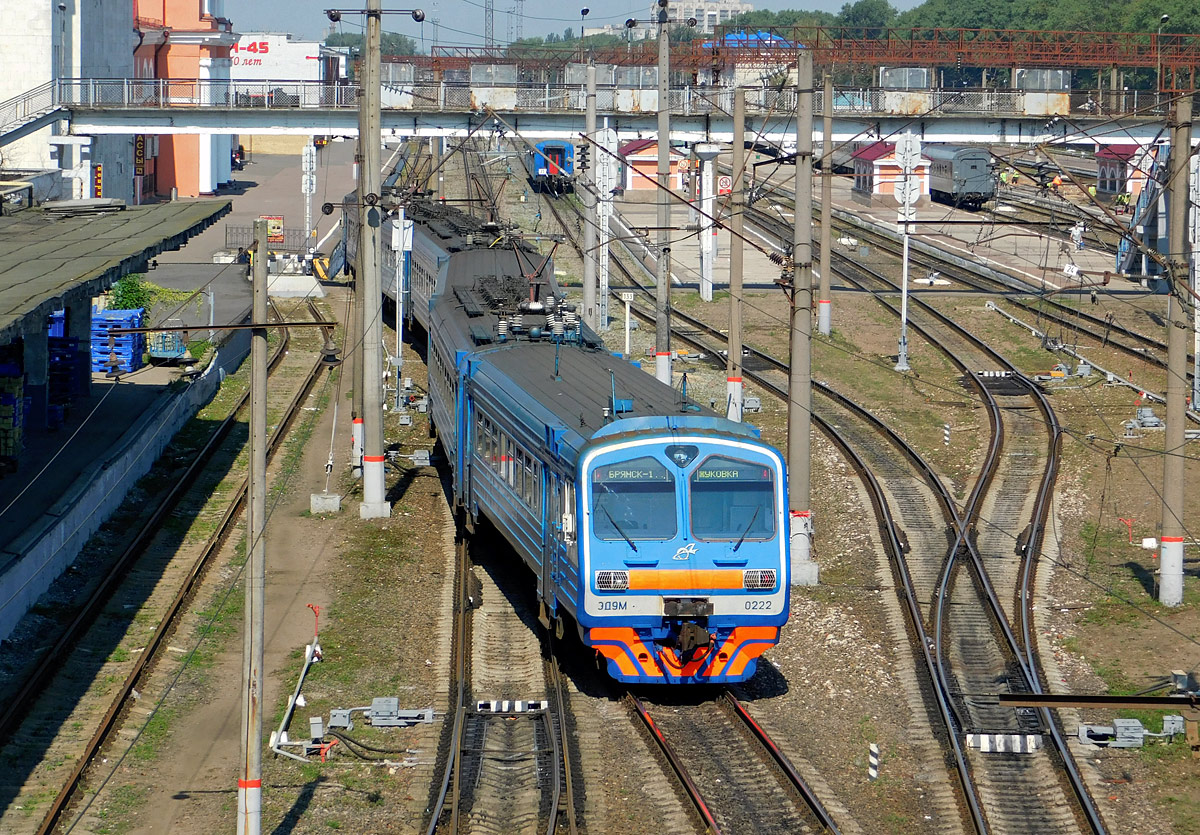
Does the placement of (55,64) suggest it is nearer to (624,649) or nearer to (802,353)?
(802,353)

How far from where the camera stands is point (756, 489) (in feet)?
48.0

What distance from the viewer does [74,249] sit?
21375 millimetres

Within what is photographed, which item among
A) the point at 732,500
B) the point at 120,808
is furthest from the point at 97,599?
the point at 732,500

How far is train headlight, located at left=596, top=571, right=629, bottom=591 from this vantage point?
14273mm

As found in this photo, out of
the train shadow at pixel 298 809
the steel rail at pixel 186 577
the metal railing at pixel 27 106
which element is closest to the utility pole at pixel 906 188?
the steel rail at pixel 186 577

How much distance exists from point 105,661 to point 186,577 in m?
3.05

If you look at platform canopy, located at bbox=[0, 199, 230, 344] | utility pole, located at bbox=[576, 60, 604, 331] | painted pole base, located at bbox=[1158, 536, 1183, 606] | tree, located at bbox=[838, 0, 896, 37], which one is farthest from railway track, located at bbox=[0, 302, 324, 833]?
tree, located at bbox=[838, 0, 896, 37]

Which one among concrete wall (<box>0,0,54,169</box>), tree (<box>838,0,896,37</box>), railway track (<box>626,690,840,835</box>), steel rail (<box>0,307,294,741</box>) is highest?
tree (<box>838,0,896,37</box>)

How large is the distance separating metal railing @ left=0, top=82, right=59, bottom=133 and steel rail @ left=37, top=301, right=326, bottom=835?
16709 millimetres

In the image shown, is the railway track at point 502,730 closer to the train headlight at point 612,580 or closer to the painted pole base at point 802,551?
the train headlight at point 612,580

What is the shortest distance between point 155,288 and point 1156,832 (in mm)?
33019

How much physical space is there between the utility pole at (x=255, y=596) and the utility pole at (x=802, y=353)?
842 centimetres

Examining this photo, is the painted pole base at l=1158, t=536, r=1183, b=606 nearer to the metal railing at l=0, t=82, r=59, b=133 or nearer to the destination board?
the destination board

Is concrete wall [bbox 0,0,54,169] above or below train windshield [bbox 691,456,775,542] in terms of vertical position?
above
